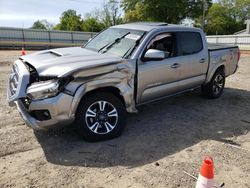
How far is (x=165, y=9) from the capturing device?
44.2 m

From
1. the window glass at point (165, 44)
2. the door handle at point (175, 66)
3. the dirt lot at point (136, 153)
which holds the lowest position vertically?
the dirt lot at point (136, 153)

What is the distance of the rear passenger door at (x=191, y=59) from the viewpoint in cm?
571

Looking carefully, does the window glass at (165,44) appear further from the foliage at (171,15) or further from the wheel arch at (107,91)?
the foliage at (171,15)

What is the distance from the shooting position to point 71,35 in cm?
3084

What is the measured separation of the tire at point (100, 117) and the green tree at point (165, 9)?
4181 cm

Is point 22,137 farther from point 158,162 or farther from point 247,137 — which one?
point 247,137

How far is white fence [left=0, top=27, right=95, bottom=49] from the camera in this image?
2647cm

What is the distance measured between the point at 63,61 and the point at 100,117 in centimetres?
105

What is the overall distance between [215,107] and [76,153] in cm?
381

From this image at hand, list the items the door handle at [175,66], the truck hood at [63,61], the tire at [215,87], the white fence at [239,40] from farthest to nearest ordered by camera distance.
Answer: the white fence at [239,40]
the tire at [215,87]
the door handle at [175,66]
the truck hood at [63,61]

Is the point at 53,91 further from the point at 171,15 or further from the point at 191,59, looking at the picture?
the point at 171,15

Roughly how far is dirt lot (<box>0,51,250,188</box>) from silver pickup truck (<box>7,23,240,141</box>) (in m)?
0.43

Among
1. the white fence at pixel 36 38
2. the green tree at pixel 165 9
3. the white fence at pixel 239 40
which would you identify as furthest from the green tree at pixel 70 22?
the white fence at pixel 239 40

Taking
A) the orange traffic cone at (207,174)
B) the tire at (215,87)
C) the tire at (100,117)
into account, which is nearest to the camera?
the orange traffic cone at (207,174)
